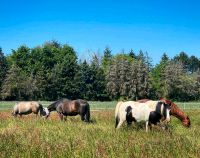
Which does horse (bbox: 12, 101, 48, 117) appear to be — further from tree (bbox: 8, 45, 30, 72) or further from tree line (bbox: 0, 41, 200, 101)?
tree (bbox: 8, 45, 30, 72)

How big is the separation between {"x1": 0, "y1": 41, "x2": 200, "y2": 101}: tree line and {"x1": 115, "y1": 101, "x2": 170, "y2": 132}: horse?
6372 cm

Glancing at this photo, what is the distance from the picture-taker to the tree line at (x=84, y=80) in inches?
3290

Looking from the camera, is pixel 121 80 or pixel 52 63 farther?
pixel 52 63

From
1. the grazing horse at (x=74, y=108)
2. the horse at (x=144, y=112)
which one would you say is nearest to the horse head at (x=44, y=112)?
the grazing horse at (x=74, y=108)

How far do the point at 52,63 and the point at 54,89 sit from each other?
1664cm

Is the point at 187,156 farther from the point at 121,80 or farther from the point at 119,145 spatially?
the point at 121,80

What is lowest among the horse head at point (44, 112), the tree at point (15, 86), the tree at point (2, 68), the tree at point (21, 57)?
the horse head at point (44, 112)

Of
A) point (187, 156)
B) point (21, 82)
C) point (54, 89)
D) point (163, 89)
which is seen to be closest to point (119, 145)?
point (187, 156)

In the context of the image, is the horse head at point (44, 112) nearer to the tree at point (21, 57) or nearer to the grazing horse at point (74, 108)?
the grazing horse at point (74, 108)

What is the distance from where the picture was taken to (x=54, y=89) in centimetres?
9000

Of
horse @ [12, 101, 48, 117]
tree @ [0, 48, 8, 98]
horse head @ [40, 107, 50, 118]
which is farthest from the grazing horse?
tree @ [0, 48, 8, 98]

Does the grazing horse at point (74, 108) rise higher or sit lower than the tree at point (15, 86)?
lower

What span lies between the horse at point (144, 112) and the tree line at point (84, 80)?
63.7 meters

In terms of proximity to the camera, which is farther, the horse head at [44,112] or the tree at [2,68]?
the tree at [2,68]
